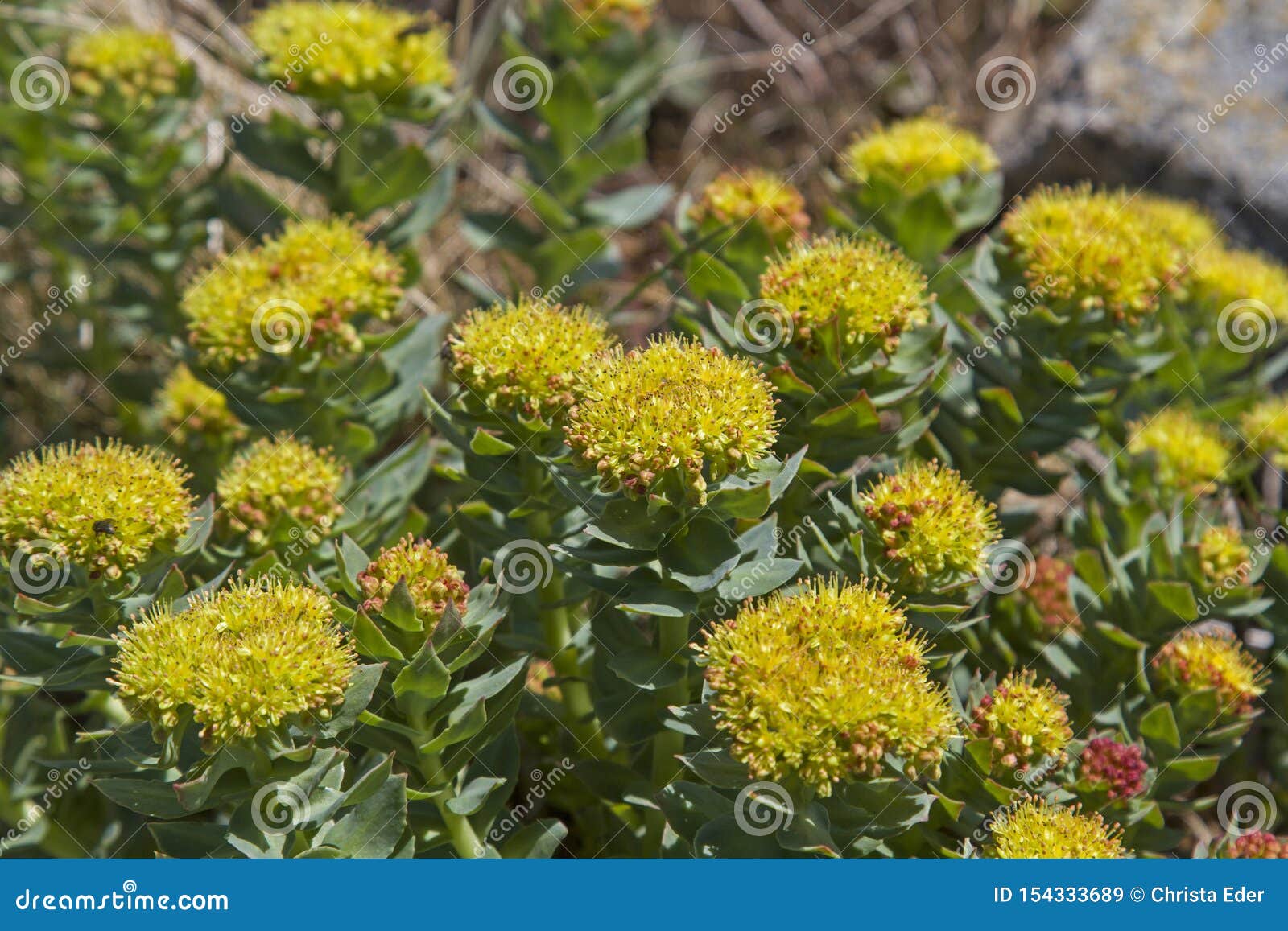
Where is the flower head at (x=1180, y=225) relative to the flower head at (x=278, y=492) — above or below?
above

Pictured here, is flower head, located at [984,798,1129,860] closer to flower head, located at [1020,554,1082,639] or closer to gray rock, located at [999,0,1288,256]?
flower head, located at [1020,554,1082,639]

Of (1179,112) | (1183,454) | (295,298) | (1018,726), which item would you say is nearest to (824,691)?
(1018,726)

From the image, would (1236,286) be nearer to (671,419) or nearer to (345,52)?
(671,419)

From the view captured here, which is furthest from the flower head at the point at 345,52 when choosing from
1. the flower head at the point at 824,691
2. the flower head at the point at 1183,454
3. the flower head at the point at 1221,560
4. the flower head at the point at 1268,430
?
the flower head at the point at 1268,430

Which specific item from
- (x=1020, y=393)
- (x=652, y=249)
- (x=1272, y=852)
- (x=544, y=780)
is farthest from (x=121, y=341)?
(x=1272, y=852)

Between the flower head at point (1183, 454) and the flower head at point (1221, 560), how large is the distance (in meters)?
0.41

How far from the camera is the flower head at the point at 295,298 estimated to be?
3846 mm

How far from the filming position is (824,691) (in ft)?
8.98

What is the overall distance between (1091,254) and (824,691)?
2.00 meters

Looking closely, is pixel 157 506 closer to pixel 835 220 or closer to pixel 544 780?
pixel 544 780

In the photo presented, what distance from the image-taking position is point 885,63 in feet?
25.1

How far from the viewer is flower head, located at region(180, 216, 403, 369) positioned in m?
3.85

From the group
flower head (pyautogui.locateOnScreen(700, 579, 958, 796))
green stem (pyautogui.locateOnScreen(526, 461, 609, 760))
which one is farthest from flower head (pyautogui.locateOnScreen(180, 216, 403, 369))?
flower head (pyautogui.locateOnScreen(700, 579, 958, 796))

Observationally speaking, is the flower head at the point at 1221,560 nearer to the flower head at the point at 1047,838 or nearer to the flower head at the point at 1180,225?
the flower head at the point at 1047,838
